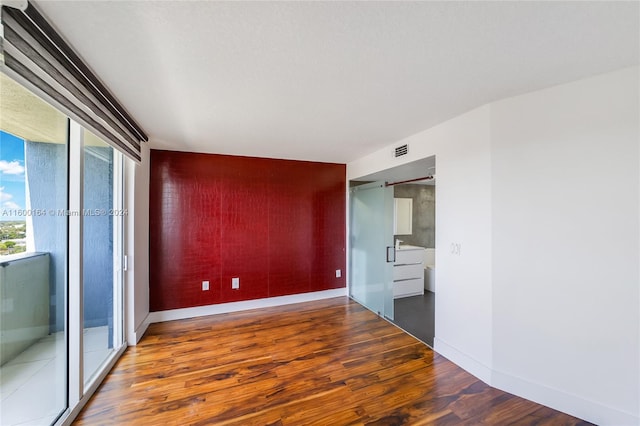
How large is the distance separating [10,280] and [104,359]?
1.30m

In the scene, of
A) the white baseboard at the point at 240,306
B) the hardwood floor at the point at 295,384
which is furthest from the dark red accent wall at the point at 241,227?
the hardwood floor at the point at 295,384

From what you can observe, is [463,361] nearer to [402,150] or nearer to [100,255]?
[402,150]

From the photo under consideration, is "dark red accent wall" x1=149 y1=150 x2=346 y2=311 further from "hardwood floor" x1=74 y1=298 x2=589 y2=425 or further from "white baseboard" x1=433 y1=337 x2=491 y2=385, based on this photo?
"white baseboard" x1=433 y1=337 x2=491 y2=385

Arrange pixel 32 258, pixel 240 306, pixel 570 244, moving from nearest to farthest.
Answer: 1. pixel 32 258
2. pixel 570 244
3. pixel 240 306

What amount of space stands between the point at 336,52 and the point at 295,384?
7.88 feet

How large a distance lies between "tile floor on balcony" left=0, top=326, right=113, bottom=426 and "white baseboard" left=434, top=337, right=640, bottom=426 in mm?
3084

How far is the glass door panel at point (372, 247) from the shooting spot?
3.45m

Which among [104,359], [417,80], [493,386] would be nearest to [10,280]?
[104,359]

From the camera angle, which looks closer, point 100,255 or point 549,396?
point 549,396

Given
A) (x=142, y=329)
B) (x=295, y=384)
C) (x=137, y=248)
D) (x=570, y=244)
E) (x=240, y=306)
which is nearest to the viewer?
(x=570, y=244)

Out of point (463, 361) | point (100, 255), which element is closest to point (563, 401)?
point (463, 361)

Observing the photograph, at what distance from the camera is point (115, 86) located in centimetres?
165

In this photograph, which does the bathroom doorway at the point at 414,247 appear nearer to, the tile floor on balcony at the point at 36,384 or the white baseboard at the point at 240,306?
the white baseboard at the point at 240,306

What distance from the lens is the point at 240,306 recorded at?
3508mm
